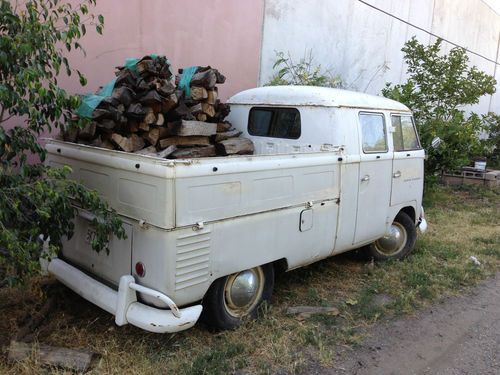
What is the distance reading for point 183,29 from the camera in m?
6.96

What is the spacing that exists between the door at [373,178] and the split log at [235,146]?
1.18 m

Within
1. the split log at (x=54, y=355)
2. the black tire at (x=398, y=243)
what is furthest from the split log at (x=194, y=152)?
the black tire at (x=398, y=243)

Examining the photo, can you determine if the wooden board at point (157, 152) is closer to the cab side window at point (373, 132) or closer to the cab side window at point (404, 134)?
the cab side window at point (373, 132)

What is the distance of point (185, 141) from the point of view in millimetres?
4609

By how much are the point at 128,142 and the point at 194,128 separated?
638mm

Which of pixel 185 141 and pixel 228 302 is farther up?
pixel 185 141

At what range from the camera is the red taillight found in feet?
11.5

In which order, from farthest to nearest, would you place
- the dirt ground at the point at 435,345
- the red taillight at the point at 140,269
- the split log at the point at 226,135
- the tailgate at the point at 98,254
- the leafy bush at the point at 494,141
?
the leafy bush at the point at 494,141 → the split log at the point at 226,135 → the dirt ground at the point at 435,345 → the tailgate at the point at 98,254 → the red taillight at the point at 140,269

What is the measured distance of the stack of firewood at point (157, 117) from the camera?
4.28 metres

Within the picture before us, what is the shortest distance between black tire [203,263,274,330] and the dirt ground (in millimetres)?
795

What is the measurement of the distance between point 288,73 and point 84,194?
628 centimetres

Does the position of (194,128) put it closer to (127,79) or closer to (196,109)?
(196,109)

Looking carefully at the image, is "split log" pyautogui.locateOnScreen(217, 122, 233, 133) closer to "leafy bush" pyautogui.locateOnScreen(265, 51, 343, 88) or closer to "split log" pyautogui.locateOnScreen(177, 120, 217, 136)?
"split log" pyautogui.locateOnScreen(177, 120, 217, 136)

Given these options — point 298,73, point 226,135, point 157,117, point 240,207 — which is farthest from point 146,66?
point 298,73
